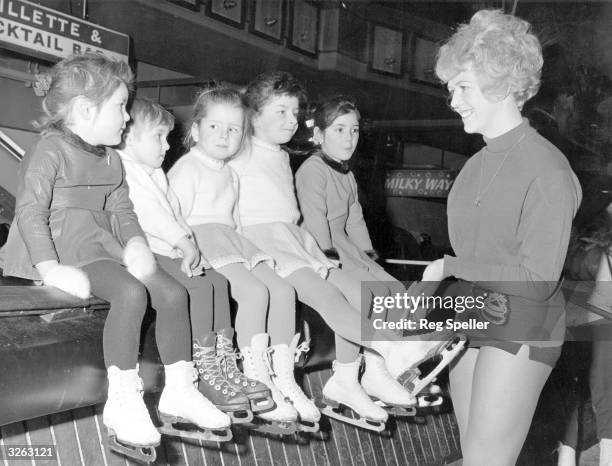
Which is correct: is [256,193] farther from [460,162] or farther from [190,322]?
[460,162]

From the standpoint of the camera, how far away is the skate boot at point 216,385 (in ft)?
4.45

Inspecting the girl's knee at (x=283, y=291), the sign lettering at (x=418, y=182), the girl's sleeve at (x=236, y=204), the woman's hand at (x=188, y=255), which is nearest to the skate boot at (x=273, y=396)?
the girl's knee at (x=283, y=291)

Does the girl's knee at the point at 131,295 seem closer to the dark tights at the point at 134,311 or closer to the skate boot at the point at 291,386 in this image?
the dark tights at the point at 134,311

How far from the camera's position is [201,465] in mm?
1745

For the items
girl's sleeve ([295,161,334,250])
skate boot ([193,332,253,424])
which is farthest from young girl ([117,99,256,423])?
girl's sleeve ([295,161,334,250])

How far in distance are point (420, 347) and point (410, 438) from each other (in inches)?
42.8

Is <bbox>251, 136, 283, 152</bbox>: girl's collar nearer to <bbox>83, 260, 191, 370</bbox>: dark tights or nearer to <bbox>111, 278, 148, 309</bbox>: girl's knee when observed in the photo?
<bbox>83, 260, 191, 370</bbox>: dark tights

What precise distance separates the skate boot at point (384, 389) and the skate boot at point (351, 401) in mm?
28

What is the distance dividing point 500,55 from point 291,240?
740 millimetres

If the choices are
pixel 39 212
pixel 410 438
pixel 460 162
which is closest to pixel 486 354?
pixel 39 212

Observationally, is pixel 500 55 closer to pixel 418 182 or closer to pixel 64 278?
pixel 64 278

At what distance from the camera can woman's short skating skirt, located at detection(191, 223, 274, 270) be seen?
159 cm

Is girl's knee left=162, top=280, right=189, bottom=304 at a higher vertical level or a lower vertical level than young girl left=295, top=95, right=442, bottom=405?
lower

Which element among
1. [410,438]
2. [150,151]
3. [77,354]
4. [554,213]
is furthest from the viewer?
[410,438]
